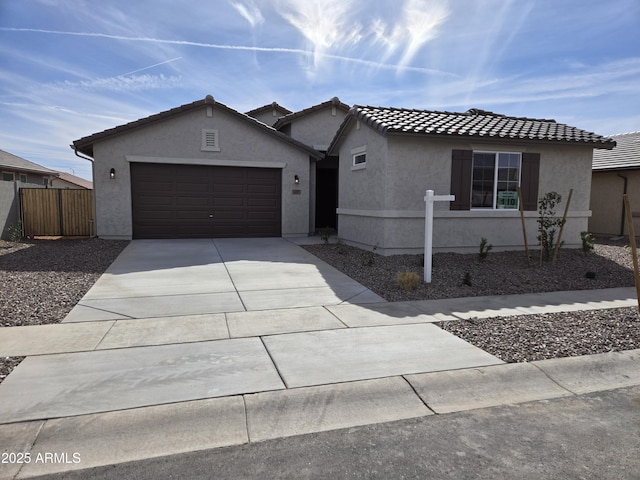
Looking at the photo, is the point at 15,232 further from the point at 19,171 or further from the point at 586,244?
the point at 586,244

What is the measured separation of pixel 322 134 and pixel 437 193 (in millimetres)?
8623

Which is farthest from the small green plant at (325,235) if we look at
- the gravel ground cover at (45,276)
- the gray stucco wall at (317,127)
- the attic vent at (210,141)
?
the gravel ground cover at (45,276)

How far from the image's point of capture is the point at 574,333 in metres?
5.67

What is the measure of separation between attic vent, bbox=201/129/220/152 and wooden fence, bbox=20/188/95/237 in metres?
4.73

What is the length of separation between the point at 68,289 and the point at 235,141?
29.4 ft

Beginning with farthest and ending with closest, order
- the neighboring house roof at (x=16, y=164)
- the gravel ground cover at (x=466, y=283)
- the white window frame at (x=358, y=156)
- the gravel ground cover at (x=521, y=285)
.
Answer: the neighboring house roof at (x=16, y=164) < the white window frame at (x=358, y=156) < the gravel ground cover at (x=466, y=283) < the gravel ground cover at (x=521, y=285)

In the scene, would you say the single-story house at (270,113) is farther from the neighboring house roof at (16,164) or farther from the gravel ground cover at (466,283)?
the neighboring house roof at (16,164)

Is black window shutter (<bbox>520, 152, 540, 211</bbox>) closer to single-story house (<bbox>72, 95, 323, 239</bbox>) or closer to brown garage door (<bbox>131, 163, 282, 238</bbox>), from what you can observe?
single-story house (<bbox>72, 95, 323, 239</bbox>)

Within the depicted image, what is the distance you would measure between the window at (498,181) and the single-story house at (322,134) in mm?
7736

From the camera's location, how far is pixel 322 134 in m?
18.7

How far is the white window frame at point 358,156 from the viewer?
490 inches

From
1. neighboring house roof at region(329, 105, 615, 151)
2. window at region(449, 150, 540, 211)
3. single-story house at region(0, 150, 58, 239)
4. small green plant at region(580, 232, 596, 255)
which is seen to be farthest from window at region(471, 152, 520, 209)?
single-story house at region(0, 150, 58, 239)

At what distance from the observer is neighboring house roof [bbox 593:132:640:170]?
53.6ft

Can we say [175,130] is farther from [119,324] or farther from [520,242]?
[520,242]
